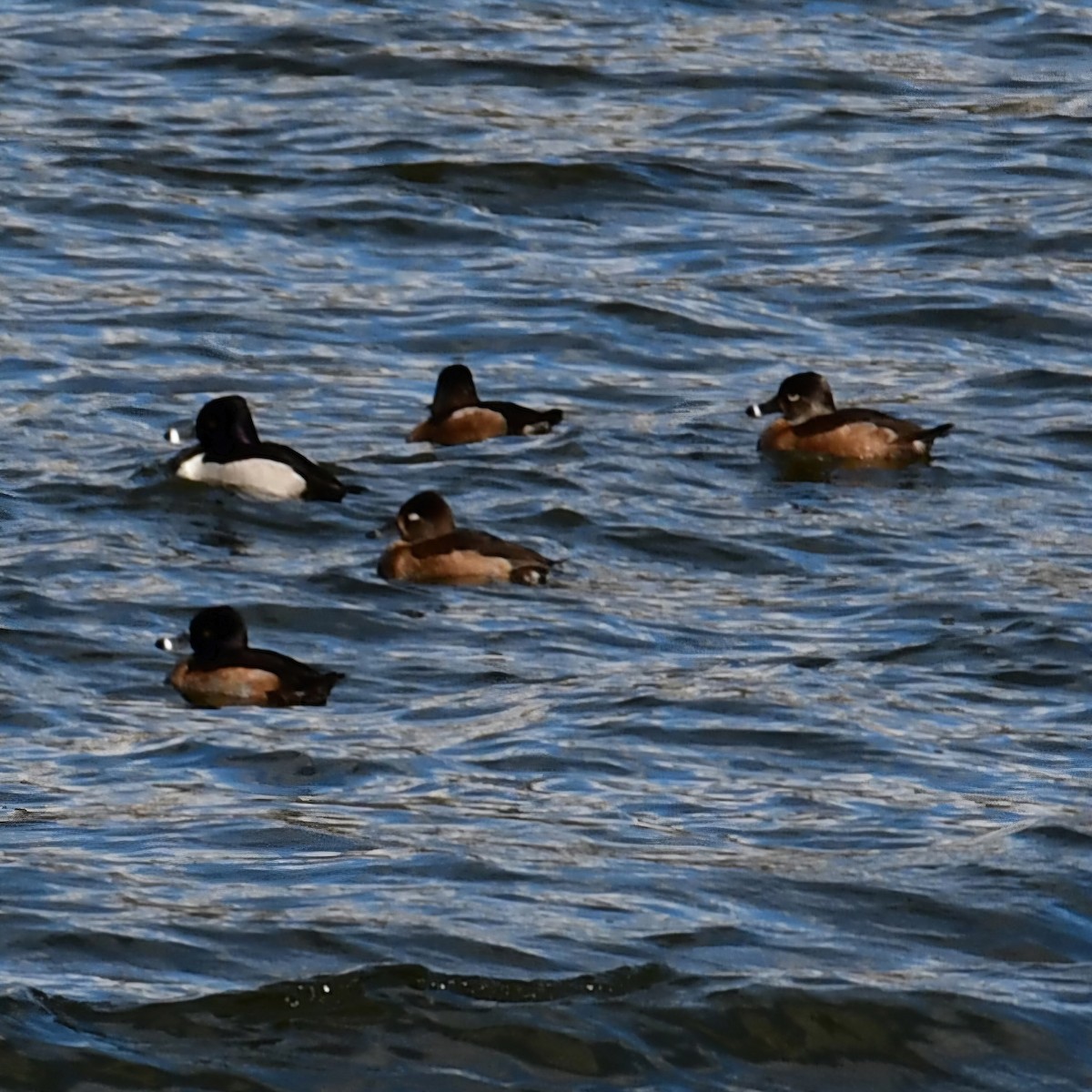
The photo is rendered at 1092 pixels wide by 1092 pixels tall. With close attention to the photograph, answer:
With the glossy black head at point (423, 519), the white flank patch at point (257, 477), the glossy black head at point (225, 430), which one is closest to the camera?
the glossy black head at point (423, 519)

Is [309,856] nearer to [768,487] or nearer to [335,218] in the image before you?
[768,487]

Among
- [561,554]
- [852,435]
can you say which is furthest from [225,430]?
[852,435]

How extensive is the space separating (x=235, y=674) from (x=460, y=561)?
7.32ft

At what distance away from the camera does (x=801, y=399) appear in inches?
648

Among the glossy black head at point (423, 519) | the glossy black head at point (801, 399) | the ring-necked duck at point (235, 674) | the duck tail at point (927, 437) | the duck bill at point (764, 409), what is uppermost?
the glossy black head at point (801, 399)

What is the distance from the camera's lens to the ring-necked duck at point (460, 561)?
1352 centimetres

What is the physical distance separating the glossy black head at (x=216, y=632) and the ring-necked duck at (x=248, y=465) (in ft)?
9.17

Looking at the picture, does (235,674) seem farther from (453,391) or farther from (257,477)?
(453,391)

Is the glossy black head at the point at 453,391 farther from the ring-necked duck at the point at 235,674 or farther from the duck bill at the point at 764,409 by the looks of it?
the ring-necked duck at the point at 235,674

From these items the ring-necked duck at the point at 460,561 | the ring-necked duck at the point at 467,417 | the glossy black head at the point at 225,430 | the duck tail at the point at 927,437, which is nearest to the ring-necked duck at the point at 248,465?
the glossy black head at the point at 225,430

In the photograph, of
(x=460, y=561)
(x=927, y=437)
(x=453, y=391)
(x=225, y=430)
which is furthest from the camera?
(x=453, y=391)

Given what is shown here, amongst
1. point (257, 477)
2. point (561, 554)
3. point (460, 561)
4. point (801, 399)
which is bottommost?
point (561, 554)

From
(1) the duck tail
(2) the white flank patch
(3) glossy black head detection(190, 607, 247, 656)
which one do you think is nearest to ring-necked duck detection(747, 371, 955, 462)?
(1) the duck tail

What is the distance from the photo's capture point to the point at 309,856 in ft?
29.7
